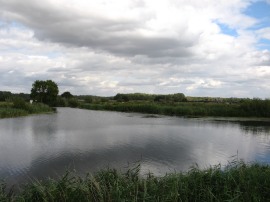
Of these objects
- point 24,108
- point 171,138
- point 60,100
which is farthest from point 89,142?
point 60,100

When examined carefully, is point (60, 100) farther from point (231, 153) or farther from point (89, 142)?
point (231, 153)

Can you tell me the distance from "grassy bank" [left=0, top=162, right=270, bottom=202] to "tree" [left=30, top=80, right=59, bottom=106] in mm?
64198

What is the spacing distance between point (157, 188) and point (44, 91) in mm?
66697

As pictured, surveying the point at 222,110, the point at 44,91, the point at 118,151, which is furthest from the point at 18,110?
the point at 44,91

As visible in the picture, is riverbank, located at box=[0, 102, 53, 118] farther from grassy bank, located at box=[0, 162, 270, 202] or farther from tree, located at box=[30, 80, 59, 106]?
grassy bank, located at box=[0, 162, 270, 202]

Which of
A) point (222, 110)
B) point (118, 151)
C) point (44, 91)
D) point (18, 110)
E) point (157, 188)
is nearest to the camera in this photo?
point (157, 188)

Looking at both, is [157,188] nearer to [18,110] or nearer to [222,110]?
[18,110]

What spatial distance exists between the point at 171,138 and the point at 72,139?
6.92 meters

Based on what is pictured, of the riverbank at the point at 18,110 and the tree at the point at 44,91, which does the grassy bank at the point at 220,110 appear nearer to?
the riverbank at the point at 18,110

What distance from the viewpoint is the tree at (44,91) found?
226 ft

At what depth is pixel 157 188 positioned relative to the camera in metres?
7.02

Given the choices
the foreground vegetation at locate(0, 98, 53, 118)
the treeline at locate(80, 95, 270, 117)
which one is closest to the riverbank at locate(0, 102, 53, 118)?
the foreground vegetation at locate(0, 98, 53, 118)

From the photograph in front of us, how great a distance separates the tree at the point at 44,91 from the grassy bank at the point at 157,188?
6420cm

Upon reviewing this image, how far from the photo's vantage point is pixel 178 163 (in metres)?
13.7
